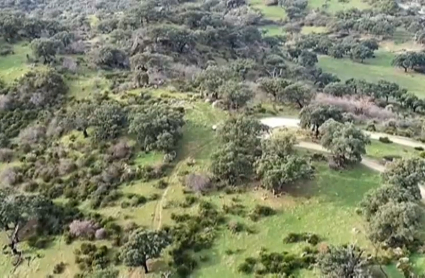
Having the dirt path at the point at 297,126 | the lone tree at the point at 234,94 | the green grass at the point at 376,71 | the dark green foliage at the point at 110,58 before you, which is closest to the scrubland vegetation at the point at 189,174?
the lone tree at the point at 234,94

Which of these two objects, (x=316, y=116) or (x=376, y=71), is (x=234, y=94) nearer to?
(x=316, y=116)

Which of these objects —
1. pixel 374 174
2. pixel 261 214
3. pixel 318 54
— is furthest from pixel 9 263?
pixel 318 54

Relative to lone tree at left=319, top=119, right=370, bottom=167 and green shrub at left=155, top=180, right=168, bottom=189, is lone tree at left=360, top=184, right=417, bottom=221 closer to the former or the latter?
lone tree at left=319, top=119, right=370, bottom=167

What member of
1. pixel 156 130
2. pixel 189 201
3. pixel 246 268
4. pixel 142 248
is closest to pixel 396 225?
pixel 246 268

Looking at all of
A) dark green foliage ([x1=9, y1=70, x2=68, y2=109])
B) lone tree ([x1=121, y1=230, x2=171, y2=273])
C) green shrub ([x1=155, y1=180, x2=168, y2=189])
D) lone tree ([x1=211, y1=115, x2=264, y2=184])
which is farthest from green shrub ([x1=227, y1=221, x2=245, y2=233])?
dark green foliage ([x1=9, y1=70, x2=68, y2=109])

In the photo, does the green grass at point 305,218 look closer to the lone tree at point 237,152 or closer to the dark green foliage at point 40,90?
the lone tree at point 237,152

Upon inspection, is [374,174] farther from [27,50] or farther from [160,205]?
[27,50]
